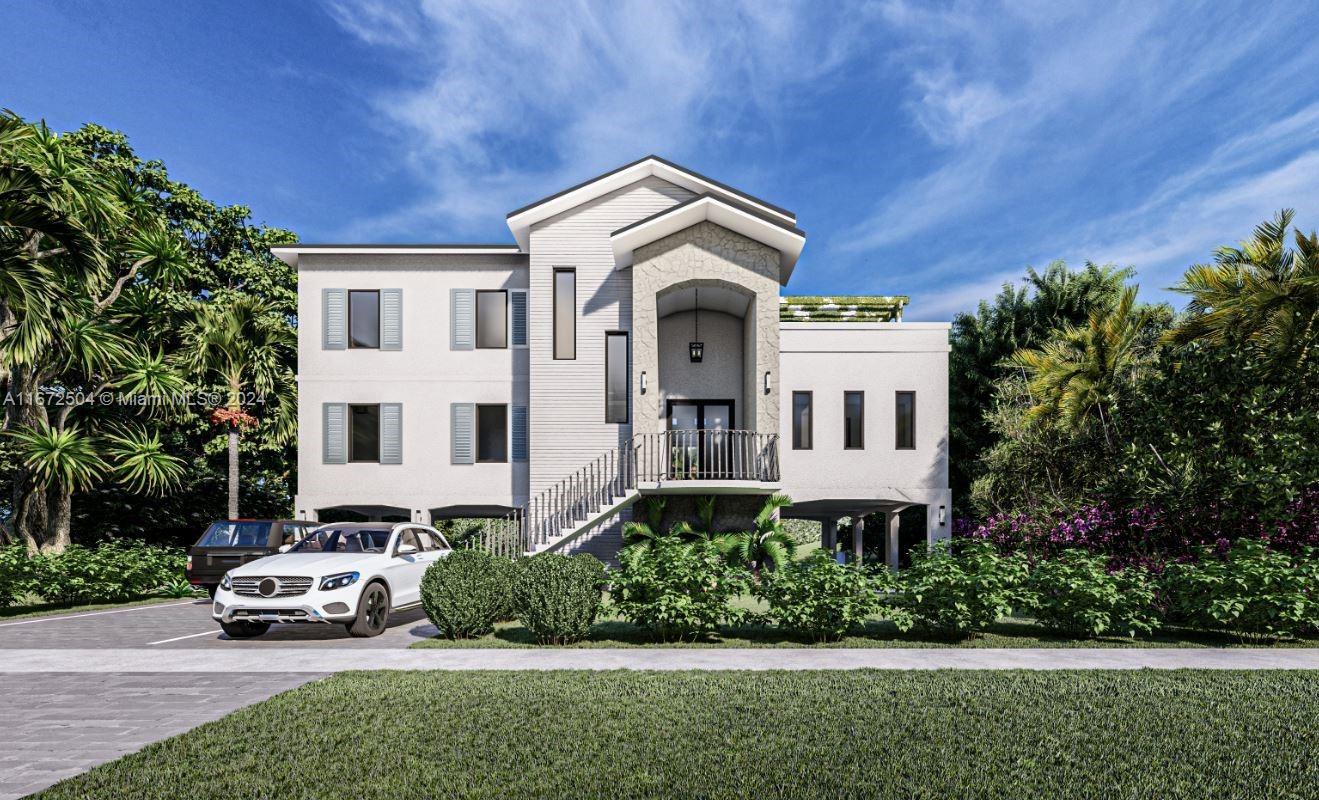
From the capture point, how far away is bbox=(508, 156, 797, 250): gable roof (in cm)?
1788

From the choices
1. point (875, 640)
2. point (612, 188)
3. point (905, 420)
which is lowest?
point (875, 640)

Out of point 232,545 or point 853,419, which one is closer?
point 232,545

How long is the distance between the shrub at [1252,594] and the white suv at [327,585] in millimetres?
10971

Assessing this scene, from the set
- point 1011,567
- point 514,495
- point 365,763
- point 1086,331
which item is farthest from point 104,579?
point 1086,331

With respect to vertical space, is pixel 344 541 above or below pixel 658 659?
above

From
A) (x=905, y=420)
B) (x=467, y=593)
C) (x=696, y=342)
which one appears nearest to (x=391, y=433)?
(x=696, y=342)

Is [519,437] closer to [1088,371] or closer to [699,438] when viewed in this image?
[699,438]

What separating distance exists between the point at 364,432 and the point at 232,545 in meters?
4.55

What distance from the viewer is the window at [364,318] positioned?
19.3 m

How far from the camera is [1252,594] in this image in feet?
32.5

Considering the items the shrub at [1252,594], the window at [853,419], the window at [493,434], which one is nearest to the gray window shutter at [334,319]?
the window at [493,434]

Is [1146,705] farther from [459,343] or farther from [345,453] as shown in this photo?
[345,453]

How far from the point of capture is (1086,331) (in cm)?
1997

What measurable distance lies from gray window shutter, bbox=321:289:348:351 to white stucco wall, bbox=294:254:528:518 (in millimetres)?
140
